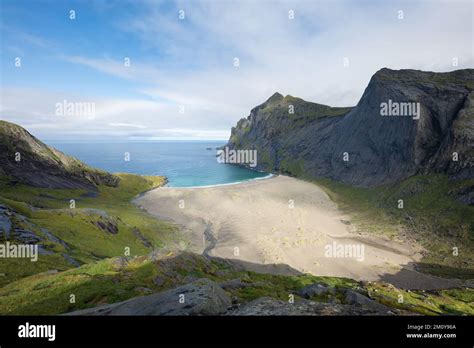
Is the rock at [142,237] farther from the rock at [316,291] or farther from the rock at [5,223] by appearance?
the rock at [316,291]

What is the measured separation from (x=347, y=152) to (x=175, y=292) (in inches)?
4609

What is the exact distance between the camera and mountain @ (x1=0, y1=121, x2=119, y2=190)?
7869 centimetres

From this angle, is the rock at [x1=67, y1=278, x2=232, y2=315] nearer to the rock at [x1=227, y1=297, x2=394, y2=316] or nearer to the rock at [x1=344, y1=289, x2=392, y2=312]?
the rock at [x1=227, y1=297, x2=394, y2=316]

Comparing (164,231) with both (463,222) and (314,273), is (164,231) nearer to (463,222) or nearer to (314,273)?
(314,273)

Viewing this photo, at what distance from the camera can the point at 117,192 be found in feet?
324

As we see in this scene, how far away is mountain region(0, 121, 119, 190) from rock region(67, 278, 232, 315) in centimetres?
8605

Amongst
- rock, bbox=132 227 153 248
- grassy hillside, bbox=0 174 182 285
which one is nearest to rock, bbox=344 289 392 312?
grassy hillside, bbox=0 174 182 285
